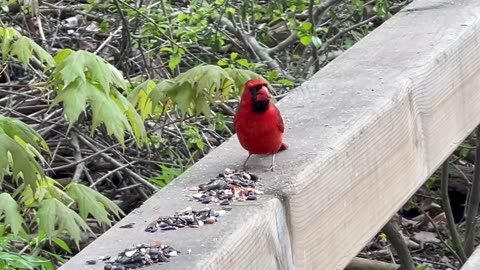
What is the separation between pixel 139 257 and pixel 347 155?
0.32m

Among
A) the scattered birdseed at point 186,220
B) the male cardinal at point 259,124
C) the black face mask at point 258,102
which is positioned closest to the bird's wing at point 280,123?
the male cardinal at point 259,124

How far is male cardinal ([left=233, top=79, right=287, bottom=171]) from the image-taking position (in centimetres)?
109

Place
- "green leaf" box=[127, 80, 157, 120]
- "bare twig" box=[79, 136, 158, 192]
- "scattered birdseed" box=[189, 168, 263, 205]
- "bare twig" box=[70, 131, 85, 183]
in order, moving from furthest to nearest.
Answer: "bare twig" box=[70, 131, 85, 183]
"bare twig" box=[79, 136, 158, 192]
"green leaf" box=[127, 80, 157, 120]
"scattered birdseed" box=[189, 168, 263, 205]

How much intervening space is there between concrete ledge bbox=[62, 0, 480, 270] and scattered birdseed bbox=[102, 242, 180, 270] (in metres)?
0.01

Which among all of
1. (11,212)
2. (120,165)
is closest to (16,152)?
(11,212)

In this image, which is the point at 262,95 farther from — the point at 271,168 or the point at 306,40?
the point at 306,40

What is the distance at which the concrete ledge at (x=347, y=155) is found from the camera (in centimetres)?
81

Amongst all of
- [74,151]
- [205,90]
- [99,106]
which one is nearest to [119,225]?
[99,106]

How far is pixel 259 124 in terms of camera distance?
1254mm

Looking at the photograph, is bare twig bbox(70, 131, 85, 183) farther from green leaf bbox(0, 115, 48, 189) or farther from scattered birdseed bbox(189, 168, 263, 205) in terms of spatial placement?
scattered birdseed bbox(189, 168, 263, 205)

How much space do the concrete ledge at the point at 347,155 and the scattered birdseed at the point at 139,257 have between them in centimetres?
1

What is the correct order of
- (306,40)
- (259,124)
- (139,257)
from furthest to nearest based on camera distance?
1. (306,40)
2. (259,124)
3. (139,257)

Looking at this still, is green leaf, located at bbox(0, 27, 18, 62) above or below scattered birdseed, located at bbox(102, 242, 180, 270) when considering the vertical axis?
below

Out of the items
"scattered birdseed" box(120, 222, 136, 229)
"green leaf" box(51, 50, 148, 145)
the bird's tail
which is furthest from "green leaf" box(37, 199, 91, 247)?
"scattered birdseed" box(120, 222, 136, 229)
